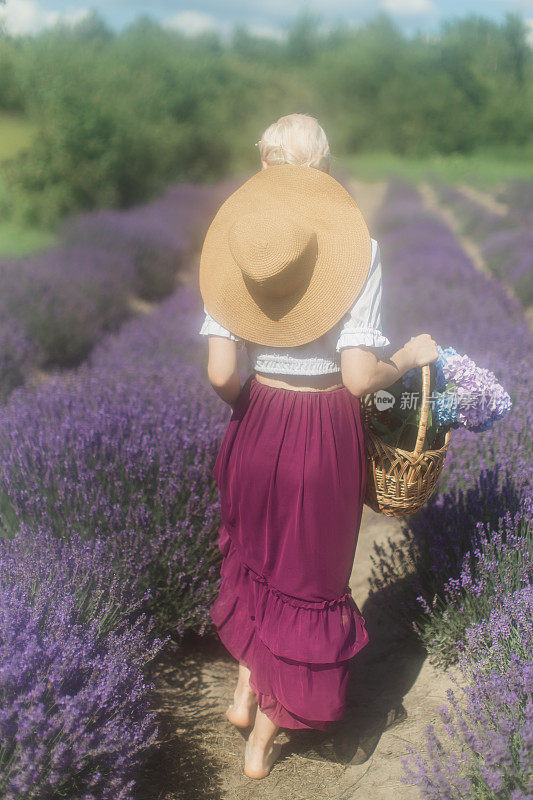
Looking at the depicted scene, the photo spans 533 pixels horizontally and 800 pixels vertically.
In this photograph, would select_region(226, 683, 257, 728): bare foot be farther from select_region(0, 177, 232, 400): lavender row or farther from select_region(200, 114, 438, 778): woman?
select_region(0, 177, 232, 400): lavender row

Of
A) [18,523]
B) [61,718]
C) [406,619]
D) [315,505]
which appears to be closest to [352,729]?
[406,619]

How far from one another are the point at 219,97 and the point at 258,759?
26.6 metres

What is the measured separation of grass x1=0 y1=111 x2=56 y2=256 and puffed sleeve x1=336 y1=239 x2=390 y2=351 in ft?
27.7

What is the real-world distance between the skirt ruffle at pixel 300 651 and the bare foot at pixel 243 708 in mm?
98

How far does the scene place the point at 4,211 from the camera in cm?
1019

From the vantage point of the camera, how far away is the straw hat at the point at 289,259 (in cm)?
154

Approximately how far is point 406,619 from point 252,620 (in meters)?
0.72

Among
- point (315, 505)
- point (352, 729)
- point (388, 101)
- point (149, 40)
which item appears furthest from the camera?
point (388, 101)

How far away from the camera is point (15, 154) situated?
35.1 feet

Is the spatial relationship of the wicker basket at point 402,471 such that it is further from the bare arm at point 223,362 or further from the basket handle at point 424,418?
the bare arm at point 223,362

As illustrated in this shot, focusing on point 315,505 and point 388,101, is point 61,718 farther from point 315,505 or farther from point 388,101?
point 388,101

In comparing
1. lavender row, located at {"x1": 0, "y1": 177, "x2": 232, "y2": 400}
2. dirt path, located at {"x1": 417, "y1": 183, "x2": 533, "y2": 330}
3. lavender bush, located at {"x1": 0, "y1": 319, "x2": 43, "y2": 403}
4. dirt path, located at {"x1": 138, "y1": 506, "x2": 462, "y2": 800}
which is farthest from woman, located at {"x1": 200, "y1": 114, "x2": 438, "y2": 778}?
dirt path, located at {"x1": 417, "y1": 183, "x2": 533, "y2": 330}

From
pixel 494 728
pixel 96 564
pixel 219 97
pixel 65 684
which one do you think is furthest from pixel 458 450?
pixel 219 97

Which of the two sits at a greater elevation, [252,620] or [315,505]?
[315,505]
